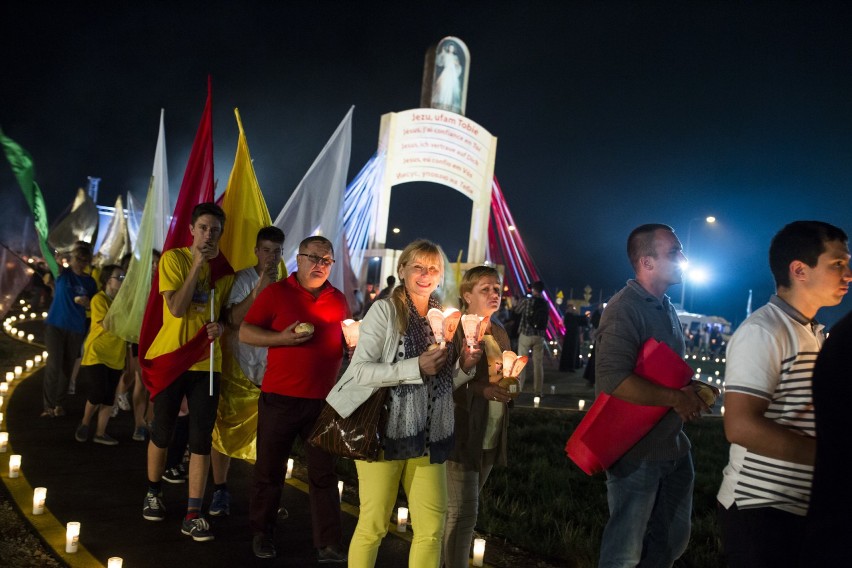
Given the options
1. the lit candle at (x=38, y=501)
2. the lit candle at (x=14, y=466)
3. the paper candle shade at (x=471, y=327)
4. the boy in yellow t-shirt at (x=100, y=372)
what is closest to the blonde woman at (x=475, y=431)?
the paper candle shade at (x=471, y=327)

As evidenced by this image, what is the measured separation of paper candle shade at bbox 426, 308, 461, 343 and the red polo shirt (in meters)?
1.27

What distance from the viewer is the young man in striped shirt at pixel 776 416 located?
2.29m

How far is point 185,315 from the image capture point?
4473mm

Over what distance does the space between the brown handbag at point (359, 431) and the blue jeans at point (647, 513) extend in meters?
1.08

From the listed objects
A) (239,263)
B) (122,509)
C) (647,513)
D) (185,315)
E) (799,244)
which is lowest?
(122,509)

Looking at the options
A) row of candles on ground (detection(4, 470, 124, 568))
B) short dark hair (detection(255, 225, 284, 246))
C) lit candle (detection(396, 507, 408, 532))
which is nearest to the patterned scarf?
row of candles on ground (detection(4, 470, 124, 568))

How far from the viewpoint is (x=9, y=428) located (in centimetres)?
707

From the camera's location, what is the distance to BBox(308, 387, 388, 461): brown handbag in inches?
122

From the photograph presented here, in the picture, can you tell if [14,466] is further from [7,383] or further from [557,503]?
[7,383]

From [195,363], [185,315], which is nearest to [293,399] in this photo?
[195,363]

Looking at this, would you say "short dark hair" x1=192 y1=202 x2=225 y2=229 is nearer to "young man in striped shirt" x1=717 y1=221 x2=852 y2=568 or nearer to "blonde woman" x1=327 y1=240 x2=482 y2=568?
"blonde woman" x1=327 y1=240 x2=482 y2=568

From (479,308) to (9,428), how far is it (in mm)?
5690

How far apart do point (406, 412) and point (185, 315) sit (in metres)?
1.97

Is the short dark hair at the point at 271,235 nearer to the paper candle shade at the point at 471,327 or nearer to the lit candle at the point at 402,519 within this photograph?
the paper candle shade at the point at 471,327
